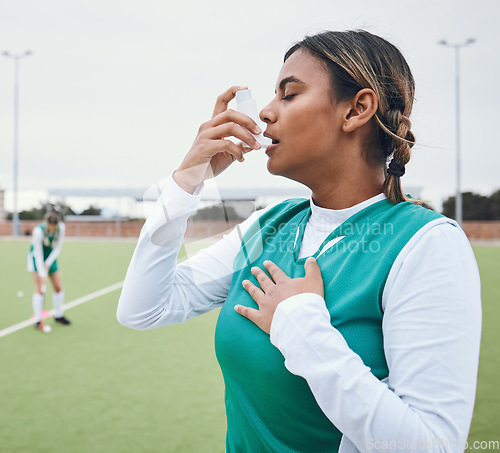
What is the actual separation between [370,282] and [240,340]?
347 millimetres

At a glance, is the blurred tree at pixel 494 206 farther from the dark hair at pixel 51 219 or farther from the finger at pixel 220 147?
the finger at pixel 220 147

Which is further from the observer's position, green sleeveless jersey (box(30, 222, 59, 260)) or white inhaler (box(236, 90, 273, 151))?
green sleeveless jersey (box(30, 222, 59, 260))

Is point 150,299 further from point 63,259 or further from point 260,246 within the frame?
point 63,259

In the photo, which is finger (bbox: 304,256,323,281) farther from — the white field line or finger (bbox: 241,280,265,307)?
the white field line

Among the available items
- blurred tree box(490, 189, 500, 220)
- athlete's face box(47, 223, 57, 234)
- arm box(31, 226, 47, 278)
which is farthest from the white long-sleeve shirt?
blurred tree box(490, 189, 500, 220)

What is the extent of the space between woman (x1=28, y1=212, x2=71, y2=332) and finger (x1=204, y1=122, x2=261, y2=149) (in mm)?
5997

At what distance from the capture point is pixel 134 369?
494 centimetres

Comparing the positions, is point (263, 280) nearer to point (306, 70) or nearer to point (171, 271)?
point (171, 271)

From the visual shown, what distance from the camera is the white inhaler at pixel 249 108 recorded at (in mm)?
1254

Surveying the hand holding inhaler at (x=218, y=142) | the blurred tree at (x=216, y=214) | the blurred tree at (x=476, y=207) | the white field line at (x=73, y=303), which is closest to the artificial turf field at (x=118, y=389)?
the white field line at (x=73, y=303)

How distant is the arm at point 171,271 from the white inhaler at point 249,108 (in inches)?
8.8

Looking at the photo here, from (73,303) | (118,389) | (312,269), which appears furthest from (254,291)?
(73,303)

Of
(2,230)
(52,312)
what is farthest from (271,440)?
(2,230)

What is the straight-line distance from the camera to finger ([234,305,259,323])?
45.5 inches
